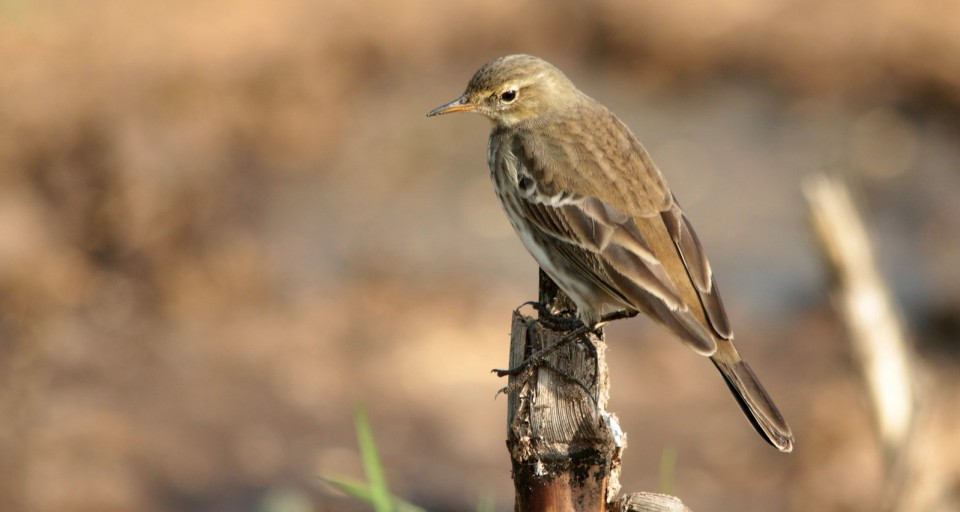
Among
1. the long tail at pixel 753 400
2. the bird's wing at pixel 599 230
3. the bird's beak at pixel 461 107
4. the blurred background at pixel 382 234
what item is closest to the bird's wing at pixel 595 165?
the bird's wing at pixel 599 230

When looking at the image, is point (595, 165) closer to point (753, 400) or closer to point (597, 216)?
point (597, 216)

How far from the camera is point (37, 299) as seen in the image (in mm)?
10461

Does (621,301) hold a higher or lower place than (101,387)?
lower

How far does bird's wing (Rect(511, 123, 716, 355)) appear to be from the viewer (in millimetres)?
5234

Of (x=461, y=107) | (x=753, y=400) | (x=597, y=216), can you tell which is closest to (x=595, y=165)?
(x=597, y=216)

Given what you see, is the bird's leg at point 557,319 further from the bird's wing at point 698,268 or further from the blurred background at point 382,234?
the blurred background at point 382,234

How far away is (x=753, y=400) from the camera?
191 inches

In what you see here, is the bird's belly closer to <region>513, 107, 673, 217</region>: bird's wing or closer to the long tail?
<region>513, 107, 673, 217</region>: bird's wing

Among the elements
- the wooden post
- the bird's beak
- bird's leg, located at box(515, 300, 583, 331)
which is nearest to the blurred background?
the bird's beak

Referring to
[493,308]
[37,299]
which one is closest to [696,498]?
[493,308]

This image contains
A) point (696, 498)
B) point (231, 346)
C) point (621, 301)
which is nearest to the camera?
point (621, 301)

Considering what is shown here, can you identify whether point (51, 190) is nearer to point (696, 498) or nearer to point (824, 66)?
point (696, 498)

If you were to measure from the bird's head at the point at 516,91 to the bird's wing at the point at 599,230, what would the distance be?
0.31 metres

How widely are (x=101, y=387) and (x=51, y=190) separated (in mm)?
2129
